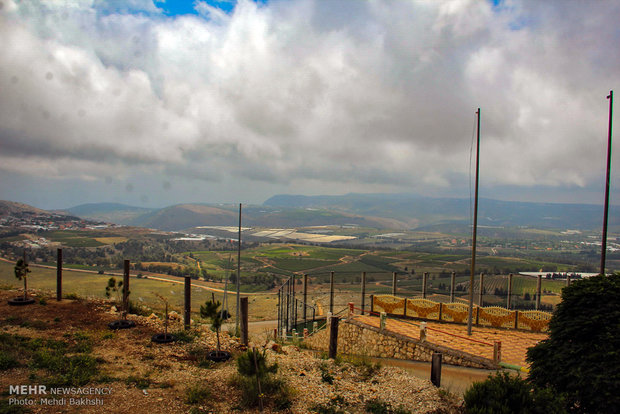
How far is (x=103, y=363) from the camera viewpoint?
786 centimetres

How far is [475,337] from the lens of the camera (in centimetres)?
1402

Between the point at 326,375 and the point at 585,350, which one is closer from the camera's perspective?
the point at 585,350

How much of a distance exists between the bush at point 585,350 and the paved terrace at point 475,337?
17.1 feet

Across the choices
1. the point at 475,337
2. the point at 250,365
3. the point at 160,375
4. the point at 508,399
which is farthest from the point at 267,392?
the point at 475,337

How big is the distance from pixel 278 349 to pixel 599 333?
8202 mm

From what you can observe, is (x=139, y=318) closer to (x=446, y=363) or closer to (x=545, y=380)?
(x=446, y=363)

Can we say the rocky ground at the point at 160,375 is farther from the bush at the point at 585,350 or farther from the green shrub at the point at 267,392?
the bush at the point at 585,350

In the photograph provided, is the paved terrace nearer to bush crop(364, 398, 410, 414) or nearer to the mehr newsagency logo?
bush crop(364, 398, 410, 414)

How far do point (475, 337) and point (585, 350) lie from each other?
8815 millimetres

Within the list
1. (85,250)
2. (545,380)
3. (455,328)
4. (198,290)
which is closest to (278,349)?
(545,380)

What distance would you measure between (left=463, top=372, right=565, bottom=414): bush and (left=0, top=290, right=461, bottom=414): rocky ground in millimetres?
1198

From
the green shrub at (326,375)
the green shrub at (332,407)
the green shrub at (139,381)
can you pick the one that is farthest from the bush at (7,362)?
the green shrub at (326,375)

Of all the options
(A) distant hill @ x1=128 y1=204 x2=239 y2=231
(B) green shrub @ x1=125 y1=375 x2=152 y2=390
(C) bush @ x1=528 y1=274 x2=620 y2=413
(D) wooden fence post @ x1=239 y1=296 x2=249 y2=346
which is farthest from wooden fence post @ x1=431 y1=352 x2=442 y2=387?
(A) distant hill @ x1=128 y1=204 x2=239 y2=231

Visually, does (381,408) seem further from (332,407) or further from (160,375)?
(160,375)
